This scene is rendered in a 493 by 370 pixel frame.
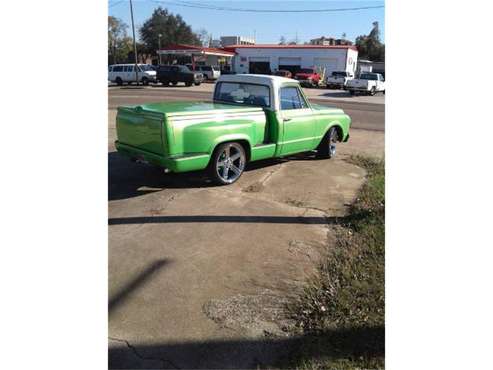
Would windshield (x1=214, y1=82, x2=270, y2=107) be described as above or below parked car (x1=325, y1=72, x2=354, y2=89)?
below

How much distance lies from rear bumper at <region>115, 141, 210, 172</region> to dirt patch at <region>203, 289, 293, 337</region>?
94.5 inches

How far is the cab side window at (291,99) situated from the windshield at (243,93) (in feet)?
0.97

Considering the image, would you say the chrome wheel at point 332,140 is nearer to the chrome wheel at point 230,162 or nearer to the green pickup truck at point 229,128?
the green pickup truck at point 229,128

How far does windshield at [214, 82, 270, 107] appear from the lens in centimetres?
671

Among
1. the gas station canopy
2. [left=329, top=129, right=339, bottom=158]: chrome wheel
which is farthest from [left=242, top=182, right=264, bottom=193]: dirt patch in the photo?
the gas station canopy

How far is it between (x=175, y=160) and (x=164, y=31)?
75.4 meters

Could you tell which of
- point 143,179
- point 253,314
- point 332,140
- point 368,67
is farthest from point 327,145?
point 368,67

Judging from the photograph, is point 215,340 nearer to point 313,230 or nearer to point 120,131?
point 313,230

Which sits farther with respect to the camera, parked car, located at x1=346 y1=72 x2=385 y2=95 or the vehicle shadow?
parked car, located at x1=346 y1=72 x2=385 y2=95

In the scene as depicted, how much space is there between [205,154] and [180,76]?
2809cm

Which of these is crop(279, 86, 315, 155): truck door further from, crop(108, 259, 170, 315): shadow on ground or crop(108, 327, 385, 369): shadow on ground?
crop(108, 327, 385, 369): shadow on ground

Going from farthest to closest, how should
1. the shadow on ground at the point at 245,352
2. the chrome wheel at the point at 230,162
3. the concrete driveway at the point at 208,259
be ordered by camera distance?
the chrome wheel at the point at 230,162, the concrete driveway at the point at 208,259, the shadow on ground at the point at 245,352

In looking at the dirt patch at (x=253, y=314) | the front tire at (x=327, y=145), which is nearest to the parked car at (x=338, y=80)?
the front tire at (x=327, y=145)

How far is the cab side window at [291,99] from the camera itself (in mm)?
6812
